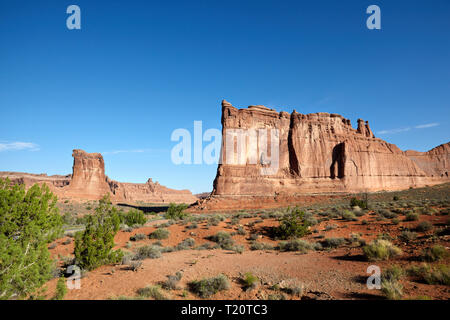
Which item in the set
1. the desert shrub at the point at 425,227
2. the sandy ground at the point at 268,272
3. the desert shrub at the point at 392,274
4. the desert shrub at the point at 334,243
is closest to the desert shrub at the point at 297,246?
the sandy ground at the point at 268,272

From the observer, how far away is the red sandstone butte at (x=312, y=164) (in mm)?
49969

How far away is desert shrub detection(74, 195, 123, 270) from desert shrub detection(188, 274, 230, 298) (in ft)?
13.7

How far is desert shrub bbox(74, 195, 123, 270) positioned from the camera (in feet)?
27.7

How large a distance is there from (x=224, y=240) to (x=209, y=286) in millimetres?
7361

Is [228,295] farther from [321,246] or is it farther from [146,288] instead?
[321,246]

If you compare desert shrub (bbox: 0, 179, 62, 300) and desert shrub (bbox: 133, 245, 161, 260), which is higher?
desert shrub (bbox: 0, 179, 62, 300)

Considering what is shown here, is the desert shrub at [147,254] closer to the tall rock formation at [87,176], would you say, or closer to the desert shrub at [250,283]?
the desert shrub at [250,283]

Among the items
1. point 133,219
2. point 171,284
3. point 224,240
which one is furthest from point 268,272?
point 133,219

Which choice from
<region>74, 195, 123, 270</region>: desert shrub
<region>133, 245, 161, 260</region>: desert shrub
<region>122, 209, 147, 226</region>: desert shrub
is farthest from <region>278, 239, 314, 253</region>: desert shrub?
<region>122, 209, 147, 226</region>: desert shrub

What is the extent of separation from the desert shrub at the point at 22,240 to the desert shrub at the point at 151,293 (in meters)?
2.46

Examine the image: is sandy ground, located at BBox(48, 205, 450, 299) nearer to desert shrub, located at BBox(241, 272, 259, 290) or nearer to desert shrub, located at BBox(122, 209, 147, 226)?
desert shrub, located at BBox(241, 272, 259, 290)

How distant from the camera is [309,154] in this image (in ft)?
189
